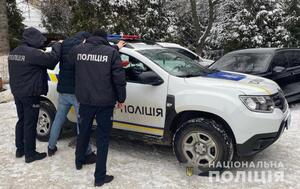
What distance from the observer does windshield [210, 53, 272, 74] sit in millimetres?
7231

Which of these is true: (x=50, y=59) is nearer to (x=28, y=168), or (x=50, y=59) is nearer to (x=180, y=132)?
(x=28, y=168)

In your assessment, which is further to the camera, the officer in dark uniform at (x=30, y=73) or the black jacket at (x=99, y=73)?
the officer in dark uniform at (x=30, y=73)

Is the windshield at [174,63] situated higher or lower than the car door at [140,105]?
higher

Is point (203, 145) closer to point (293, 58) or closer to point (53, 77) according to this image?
point (53, 77)

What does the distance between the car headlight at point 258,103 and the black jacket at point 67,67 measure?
222 centimetres

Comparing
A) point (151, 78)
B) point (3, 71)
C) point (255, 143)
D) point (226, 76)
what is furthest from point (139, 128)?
point (3, 71)

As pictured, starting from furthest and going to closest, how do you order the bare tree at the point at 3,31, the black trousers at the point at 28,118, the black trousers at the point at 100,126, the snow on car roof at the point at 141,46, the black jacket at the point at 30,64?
→ 1. the bare tree at the point at 3,31
2. the snow on car roof at the point at 141,46
3. the black trousers at the point at 28,118
4. the black jacket at the point at 30,64
5. the black trousers at the point at 100,126

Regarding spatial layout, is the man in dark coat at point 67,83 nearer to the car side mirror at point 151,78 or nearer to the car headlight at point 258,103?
the car side mirror at point 151,78

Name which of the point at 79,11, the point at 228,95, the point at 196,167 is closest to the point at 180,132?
the point at 196,167

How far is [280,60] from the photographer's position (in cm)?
752

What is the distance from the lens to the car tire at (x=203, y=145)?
4059 millimetres

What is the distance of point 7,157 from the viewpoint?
16.4 ft

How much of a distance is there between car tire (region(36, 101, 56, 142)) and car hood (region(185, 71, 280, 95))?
2360 millimetres

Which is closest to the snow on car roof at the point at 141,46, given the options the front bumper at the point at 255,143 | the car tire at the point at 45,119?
the car tire at the point at 45,119
